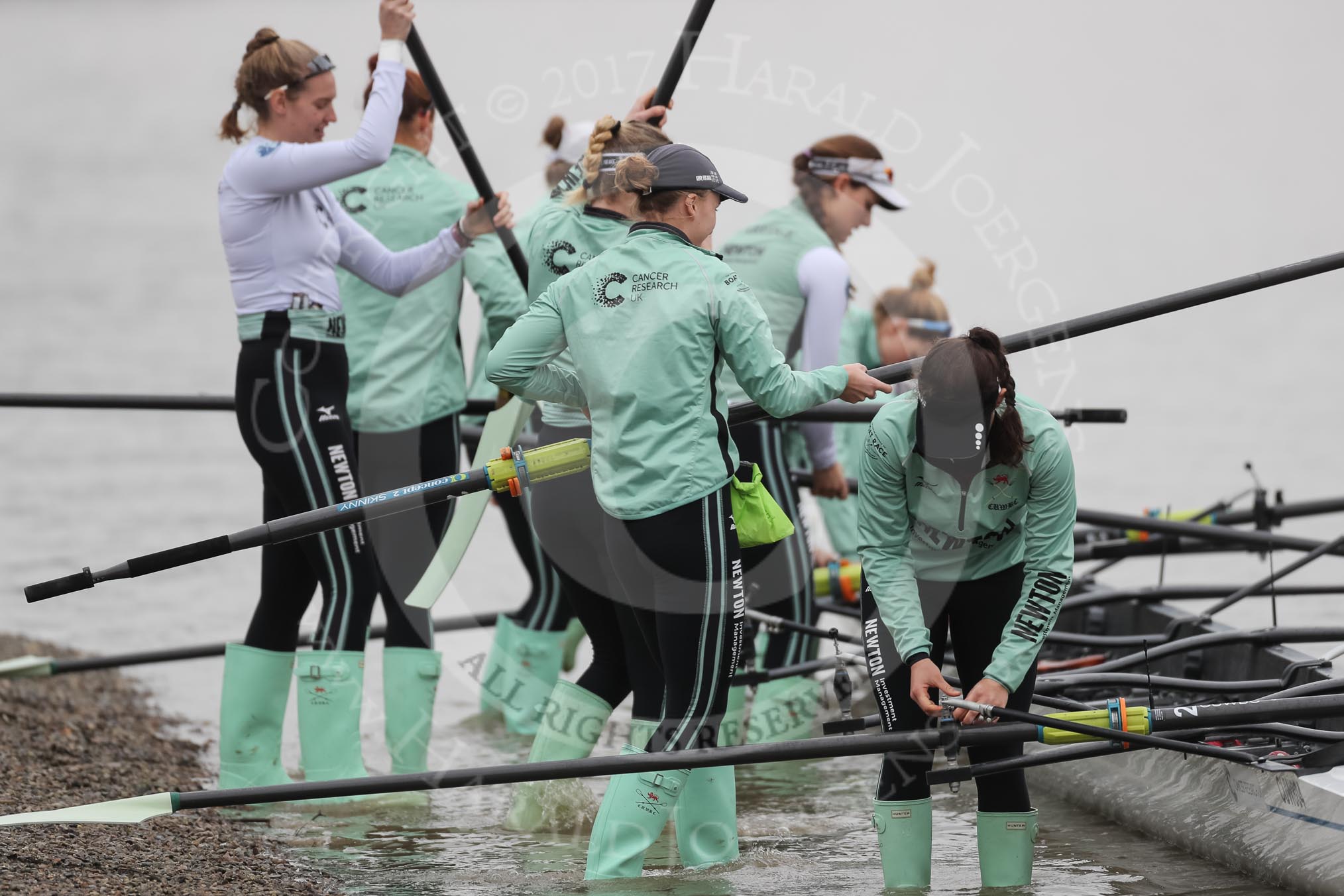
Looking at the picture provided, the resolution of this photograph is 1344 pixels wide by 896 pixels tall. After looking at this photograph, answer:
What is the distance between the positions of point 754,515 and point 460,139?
1612 millimetres

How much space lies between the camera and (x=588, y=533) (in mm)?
3910

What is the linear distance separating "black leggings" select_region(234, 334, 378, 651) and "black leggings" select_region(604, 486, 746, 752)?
3.39 feet

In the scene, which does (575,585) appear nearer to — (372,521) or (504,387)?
(504,387)

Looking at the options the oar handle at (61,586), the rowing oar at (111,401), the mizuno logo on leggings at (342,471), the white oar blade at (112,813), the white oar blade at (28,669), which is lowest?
the white oar blade at (112,813)

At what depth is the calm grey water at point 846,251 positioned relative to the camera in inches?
179

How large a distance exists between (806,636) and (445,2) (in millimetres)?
22138

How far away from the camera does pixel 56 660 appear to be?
227 inches

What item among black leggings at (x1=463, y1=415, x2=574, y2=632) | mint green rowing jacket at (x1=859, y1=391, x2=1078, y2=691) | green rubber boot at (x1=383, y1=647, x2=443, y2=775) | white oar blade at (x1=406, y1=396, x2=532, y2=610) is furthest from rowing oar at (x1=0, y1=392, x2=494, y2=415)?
mint green rowing jacket at (x1=859, y1=391, x2=1078, y2=691)

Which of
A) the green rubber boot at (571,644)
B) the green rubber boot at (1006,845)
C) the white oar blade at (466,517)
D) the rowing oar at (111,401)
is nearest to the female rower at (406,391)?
the white oar blade at (466,517)

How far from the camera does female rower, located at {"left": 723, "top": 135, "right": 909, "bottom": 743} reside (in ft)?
16.0

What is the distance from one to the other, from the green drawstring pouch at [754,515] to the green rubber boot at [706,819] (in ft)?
1.99

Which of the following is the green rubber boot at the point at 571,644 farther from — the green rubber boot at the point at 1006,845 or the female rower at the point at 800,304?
the green rubber boot at the point at 1006,845

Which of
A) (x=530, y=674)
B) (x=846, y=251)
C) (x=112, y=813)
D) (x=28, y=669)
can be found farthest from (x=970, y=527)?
(x=846, y=251)

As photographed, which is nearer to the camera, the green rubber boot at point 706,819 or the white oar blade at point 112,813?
the white oar blade at point 112,813
